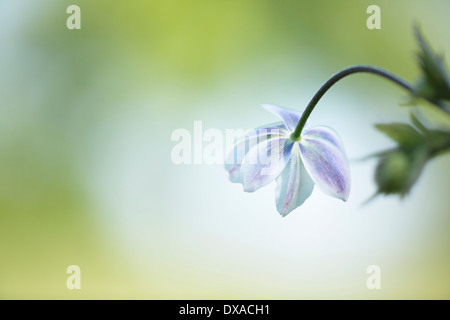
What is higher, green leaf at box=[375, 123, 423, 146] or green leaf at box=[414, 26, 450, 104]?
green leaf at box=[414, 26, 450, 104]

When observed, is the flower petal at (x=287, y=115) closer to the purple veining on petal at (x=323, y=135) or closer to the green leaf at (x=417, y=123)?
the purple veining on petal at (x=323, y=135)

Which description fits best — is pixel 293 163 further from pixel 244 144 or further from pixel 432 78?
pixel 432 78

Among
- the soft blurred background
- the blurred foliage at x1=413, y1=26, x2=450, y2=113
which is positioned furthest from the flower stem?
the soft blurred background

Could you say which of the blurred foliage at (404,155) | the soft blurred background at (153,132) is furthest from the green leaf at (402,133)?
the soft blurred background at (153,132)

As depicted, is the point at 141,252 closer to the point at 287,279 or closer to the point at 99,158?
the point at 99,158

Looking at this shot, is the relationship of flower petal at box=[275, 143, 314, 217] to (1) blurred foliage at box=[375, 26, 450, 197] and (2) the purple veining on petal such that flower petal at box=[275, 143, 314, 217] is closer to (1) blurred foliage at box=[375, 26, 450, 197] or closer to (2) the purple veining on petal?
(2) the purple veining on petal
